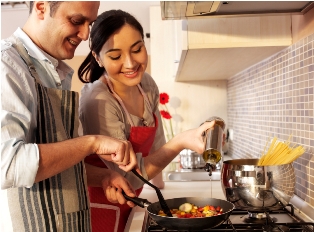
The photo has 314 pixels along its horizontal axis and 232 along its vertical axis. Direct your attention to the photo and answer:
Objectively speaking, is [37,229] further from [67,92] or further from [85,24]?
[85,24]

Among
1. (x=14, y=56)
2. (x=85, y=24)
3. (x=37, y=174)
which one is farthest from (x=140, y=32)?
(x=37, y=174)

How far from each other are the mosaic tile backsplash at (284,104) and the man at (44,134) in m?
0.56

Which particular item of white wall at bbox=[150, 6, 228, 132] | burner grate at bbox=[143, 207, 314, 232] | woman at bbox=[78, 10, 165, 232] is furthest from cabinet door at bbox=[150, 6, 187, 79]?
burner grate at bbox=[143, 207, 314, 232]

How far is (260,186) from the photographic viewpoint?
3.76 ft

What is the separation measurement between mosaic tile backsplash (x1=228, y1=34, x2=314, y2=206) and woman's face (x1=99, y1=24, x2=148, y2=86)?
504mm

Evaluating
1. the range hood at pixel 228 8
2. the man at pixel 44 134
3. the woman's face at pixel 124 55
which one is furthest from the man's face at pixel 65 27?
the woman's face at pixel 124 55

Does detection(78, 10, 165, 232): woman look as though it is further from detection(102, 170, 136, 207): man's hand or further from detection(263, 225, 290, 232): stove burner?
detection(263, 225, 290, 232): stove burner

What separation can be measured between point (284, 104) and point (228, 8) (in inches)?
18.7

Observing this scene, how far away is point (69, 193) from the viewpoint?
1049 millimetres

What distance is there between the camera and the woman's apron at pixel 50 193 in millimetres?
981

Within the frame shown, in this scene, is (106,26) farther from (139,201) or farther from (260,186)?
(260,186)

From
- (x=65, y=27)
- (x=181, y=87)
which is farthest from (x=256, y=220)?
(x=181, y=87)

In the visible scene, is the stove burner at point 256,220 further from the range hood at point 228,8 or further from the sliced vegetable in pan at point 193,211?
the range hood at point 228,8

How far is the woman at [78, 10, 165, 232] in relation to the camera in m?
1.40
